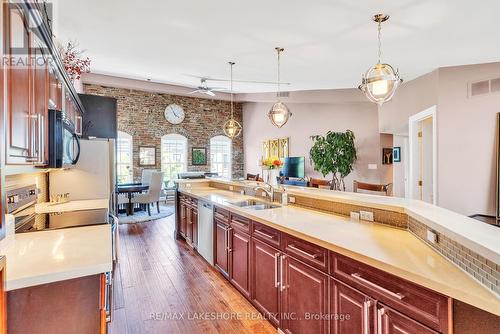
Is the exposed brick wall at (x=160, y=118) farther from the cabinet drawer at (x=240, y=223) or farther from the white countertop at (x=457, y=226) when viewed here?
the white countertop at (x=457, y=226)

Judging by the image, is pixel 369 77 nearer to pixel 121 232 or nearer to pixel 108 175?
pixel 108 175

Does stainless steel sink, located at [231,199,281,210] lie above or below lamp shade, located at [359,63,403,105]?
below

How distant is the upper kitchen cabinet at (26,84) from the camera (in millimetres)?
1101

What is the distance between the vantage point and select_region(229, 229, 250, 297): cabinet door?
2.63 m

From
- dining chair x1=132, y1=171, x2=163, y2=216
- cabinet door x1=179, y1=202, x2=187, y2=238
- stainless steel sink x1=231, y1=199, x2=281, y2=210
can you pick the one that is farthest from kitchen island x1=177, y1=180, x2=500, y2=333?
dining chair x1=132, y1=171, x2=163, y2=216

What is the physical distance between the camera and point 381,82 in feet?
9.88

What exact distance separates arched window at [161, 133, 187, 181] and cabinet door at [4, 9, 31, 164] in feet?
26.9

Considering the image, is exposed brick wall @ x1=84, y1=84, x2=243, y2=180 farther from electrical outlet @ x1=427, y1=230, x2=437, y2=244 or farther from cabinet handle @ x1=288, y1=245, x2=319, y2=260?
electrical outlet @ x1=427, y1=230, x2=437, y2=244

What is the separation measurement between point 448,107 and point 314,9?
2503 millimetres

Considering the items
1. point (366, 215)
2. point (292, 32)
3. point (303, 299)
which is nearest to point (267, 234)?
point (303, 299)

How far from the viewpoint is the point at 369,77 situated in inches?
122

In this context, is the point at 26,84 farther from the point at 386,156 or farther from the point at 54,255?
the point at 386,156

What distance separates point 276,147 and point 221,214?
6.09 metres

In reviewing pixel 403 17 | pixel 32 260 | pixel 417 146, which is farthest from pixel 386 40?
pixel 32 260
